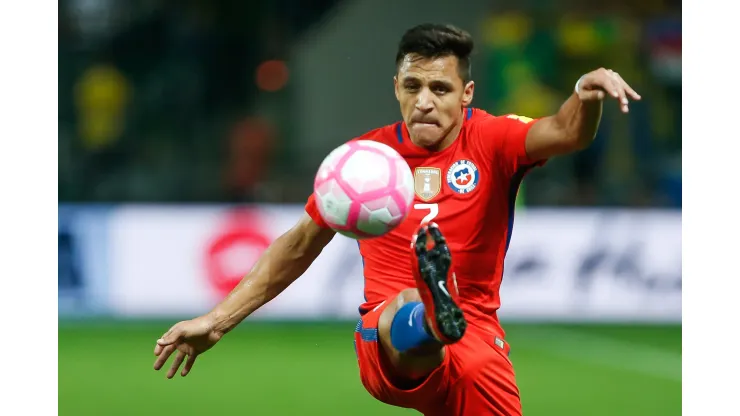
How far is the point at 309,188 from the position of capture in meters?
13.7

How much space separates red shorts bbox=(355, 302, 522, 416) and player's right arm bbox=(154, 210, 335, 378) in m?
0.51

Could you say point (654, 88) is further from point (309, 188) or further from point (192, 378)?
point (192, 378)

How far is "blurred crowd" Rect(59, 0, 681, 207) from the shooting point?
1382 cm

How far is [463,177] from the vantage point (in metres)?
5.46

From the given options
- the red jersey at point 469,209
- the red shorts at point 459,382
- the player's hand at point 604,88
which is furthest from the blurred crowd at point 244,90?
the player's hand at point 604,88

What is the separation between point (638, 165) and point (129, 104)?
6579 millimetres

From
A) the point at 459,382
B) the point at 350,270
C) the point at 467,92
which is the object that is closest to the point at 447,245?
the point at 459,382

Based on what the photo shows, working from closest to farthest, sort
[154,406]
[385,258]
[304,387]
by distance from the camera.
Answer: [385,258] → [154,406] → [304,387]

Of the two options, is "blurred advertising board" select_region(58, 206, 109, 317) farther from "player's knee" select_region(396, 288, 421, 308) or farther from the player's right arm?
"player's knee" select_region(396, 288, 421, 308)

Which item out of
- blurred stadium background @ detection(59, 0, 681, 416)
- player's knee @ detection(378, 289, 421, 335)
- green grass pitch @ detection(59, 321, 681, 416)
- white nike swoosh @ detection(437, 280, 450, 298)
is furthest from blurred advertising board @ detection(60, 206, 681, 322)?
white nike swoosh @ detection(437, 280, 450, 298)

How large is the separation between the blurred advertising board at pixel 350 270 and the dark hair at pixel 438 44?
→ 22.0 ft

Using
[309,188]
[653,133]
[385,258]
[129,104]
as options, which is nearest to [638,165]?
[653,133]

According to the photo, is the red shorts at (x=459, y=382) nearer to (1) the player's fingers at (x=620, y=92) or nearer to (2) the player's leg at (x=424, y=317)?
(2) the player's leg at (x=424, y=317)

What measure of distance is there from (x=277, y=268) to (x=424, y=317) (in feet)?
3.70
